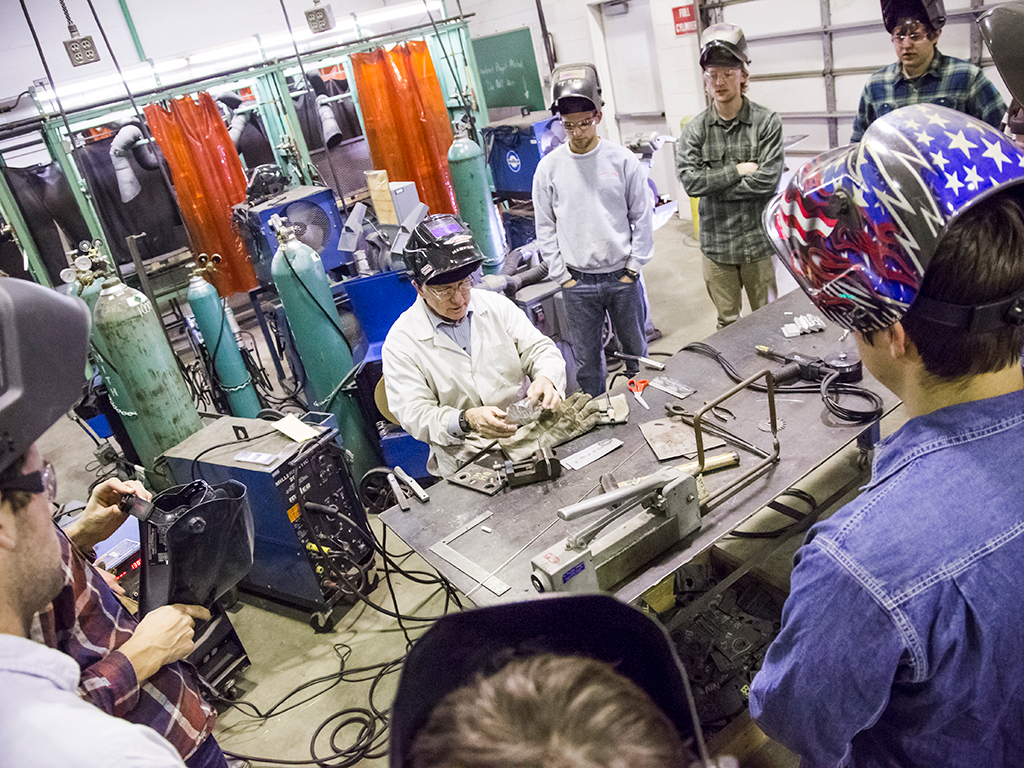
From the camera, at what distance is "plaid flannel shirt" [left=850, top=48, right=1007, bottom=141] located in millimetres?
3104

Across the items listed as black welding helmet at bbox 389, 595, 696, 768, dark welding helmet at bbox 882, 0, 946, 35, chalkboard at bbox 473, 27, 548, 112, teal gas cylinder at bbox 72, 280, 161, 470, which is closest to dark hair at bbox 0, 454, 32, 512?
black welding helmet at bbox 389, 595, 696, 768

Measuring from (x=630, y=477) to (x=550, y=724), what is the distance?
5.47 feet

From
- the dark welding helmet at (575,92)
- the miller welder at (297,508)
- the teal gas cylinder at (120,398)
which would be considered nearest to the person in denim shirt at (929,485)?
the miller welder at (297,508)

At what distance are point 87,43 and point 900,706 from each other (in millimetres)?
5207

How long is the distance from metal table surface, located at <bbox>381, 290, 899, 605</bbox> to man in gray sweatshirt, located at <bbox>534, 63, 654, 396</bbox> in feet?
3.11

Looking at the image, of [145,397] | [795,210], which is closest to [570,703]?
[795,210]

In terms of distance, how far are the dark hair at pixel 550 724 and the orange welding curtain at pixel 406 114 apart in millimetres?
6032

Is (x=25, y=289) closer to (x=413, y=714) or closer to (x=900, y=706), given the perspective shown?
(x=413, y=714)

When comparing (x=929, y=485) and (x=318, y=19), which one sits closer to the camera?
(x=929, y=485)

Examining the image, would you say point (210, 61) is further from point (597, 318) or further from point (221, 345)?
point (597, 318)

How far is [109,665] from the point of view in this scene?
153cm

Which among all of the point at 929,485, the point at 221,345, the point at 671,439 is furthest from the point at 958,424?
the point at 221,345

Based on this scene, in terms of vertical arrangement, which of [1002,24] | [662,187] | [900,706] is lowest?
[662,187]

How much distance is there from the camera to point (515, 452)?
228cm
